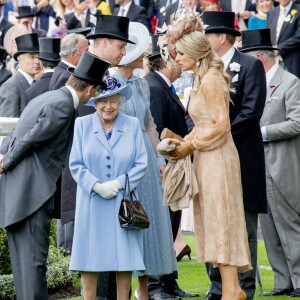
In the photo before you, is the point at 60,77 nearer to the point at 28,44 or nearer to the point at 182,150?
the point at 182,150

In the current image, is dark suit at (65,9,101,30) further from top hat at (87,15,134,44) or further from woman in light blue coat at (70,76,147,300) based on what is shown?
woman in light blue coat at (70,76,147,300)

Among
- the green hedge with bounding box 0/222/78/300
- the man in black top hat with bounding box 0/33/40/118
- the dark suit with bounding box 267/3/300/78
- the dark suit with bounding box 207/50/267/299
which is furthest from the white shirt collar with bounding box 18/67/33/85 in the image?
the dark suit with bounding box 267/3/300/78

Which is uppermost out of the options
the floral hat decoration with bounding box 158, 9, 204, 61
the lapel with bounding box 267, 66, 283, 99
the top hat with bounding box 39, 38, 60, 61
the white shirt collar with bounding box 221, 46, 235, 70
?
the top hat with bounding box 39, 38, 60, 61

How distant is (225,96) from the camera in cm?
892

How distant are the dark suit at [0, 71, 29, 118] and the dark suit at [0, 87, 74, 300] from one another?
4.42 m

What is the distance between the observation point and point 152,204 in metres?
9.73

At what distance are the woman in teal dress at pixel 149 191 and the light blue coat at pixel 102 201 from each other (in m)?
0.55

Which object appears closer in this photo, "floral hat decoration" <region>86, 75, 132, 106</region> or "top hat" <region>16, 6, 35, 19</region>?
"floral hat decoration" <region>86, 75, 132, 106</region>

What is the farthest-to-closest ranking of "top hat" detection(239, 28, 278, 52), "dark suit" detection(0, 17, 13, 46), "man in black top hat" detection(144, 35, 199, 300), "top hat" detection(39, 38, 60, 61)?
"dark suit" detection(0, 17, 13, 46)
"top hat" detection(39, 38, 60, 61)
"top hat" detection(239, 28, 278, 52)
"man in black top hat" detection(144, 35, 199, 300)

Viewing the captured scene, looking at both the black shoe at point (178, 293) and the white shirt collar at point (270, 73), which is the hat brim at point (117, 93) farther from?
the black shoe at point (178, 293)

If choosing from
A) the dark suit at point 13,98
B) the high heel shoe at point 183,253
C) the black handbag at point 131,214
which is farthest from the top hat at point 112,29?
the high heel shoe at point 183,253

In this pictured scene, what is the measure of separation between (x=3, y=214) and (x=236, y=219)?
6.21ft

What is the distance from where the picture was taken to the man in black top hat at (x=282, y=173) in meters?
10.9

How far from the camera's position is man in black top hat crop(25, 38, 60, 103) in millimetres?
12398
